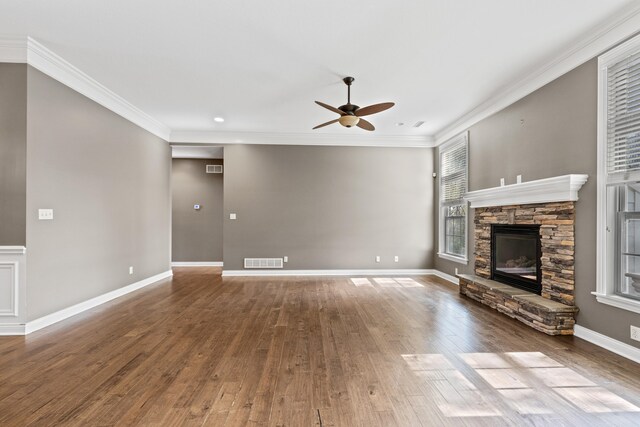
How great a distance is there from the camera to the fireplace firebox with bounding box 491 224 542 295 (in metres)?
3.77

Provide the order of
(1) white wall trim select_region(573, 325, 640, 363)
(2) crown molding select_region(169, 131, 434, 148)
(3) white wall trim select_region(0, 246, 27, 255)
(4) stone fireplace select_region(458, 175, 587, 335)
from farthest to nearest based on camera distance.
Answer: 1. (2) crown molding select_region(169, 131, 434, 148)
2. (4) stone fireplace select_region(458, 175, 587, 335)
3. (3) white wall trim select_region(0, 246, 27, 255)
4. (1) white wall trim select_region(573, 325, 640, 363)

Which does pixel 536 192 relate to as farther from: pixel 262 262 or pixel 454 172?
pixel 262 262

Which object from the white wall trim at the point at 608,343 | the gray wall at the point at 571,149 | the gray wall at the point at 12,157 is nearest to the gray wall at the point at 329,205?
the gray wall at the point at 571,149

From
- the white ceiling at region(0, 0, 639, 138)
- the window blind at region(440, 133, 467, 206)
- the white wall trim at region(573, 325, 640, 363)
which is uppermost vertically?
the white ceiling at region(0, 0, 639, 138)

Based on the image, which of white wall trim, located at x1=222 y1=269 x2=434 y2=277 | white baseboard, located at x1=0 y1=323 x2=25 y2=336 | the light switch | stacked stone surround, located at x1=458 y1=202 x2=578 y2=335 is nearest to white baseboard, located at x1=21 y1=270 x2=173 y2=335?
white baseboard, located at x1=0 y1=323 x2=25 y2=336

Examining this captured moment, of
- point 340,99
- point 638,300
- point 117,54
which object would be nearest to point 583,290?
point 638,300

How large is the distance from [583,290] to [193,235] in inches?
303

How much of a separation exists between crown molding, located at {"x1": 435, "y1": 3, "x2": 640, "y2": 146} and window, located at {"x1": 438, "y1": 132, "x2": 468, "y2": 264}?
83 cm

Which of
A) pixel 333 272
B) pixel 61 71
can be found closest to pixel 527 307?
pixel 333 272

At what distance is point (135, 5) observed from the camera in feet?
8.45

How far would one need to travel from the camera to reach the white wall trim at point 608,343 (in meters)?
2.57

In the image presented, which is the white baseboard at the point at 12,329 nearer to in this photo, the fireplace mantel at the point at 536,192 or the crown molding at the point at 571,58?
the fireplace mantel at the point at 536,192

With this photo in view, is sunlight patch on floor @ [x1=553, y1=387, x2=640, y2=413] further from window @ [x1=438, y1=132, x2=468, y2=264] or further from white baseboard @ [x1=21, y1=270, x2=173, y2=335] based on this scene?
white baseboard @ [x1=21, y1=270, x2=173, y2=335]

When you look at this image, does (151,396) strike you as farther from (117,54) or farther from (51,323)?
(117,54)
